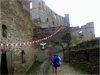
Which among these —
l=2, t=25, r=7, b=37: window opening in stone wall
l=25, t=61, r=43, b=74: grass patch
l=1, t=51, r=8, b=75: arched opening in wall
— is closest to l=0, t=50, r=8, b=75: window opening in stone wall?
l=1, t=51, r=8, b=75: arched opening in wall

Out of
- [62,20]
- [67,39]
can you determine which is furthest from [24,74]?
[62,20]

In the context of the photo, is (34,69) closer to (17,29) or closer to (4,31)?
(17,29)

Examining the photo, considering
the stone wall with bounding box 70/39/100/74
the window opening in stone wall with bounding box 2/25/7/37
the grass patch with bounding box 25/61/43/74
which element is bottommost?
the grass patch with bounding box 25/61/43/74

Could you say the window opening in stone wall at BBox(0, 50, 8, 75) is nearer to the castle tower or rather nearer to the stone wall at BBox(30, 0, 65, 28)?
the stone wall at BBox(30, 0, 65, 28)

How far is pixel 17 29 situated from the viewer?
53.6 feet

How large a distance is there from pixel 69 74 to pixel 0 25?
609cm

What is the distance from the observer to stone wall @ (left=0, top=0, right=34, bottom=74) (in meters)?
14.2

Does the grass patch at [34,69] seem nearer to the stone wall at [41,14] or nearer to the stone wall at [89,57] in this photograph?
the stone wall at [89,57]

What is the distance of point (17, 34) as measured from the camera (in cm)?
1627

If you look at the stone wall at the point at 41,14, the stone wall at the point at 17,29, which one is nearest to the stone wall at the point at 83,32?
the stone wall at the point at 41,14

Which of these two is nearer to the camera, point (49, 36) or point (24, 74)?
point (24, 74)

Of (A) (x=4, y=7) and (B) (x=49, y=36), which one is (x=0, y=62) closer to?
(A) (x=4, y=7)

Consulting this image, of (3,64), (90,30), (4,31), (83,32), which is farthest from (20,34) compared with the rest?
(90,30)

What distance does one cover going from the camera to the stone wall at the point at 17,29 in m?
14.2
